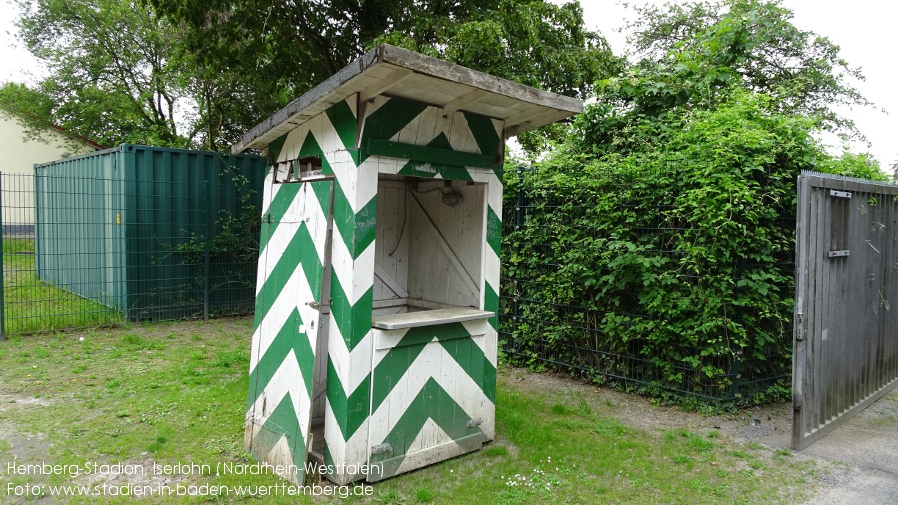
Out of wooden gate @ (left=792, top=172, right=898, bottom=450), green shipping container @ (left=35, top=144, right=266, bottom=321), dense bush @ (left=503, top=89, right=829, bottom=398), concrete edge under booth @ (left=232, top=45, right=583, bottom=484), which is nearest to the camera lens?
concrete edge under booth @ (left=232, top=45, right=583, bottom=484)

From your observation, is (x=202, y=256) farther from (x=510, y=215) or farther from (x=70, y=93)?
(x=70, y=93)

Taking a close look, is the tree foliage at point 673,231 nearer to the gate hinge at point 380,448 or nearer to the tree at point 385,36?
the gate hinge at point 380,448

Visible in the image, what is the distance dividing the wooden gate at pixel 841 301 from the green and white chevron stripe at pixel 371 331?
7.00 ft

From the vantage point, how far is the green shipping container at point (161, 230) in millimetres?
8102

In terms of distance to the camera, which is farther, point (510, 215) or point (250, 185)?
point (250, 185)

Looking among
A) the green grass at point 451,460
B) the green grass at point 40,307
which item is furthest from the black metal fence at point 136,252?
the green grass at point 451,460

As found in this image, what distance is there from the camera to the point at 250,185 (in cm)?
911

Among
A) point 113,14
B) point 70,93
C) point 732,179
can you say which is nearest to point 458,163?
point 732,179

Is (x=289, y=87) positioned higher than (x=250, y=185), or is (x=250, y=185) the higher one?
(x=289, y=87)

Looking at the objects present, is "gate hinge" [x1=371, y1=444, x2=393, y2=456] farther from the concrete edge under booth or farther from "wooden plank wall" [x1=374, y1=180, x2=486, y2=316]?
"wooden plank wall" [x1=374, y1=180, x2=486, y2=316]

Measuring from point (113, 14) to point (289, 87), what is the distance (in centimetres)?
739

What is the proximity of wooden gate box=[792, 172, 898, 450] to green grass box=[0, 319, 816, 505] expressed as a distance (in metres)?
0.63

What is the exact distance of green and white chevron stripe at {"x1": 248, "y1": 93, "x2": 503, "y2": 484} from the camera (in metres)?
3.38

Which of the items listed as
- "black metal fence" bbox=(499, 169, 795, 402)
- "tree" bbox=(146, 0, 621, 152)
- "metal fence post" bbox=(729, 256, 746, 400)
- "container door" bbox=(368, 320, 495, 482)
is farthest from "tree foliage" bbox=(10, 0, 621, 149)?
"container door" bbox=(368, 320, 495, 482)
